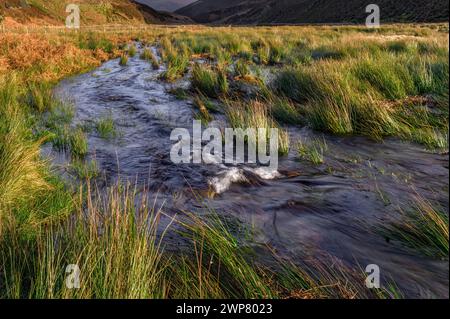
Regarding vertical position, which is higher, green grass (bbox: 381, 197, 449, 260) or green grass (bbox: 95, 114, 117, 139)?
green grass (bbox: 95, 114, 117, 139)

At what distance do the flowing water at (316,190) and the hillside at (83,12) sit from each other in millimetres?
41310

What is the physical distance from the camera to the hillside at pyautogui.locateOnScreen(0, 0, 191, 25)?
4988 centimetres

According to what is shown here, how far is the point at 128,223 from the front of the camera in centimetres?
250

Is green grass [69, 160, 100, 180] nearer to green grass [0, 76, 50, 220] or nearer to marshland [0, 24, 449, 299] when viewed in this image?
marshland [0, 24, 449, 299]

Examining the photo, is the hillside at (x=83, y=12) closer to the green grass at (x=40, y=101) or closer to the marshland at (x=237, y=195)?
the green grass at (x=40, y=101)

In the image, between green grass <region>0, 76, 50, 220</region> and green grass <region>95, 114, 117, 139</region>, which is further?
green grass <region>95, 114, 117, 139</region>

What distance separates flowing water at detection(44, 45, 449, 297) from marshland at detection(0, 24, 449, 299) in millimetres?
17

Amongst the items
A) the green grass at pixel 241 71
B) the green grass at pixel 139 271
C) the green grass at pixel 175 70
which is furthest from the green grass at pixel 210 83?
the green grass at pixel 139 271

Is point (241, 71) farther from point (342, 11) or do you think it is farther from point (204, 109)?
point (342, 11)

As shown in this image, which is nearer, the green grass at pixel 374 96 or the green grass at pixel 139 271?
the green grass at pixel 139 271

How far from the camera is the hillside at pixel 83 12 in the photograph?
Answer: 164 ft

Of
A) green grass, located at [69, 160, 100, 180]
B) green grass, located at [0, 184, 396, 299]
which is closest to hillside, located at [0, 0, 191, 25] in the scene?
green grass, located at [69, 160, 100, 180]

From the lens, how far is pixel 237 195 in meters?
4.09

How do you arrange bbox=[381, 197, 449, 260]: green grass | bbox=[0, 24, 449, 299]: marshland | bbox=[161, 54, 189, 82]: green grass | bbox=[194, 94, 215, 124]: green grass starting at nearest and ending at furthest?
1. bbox=[0, 24, 449, 299]: marshland
2. bbox=[381, 197, 449, 260]: green grass
3. bbox=[194, 94, 215, 124]: green grass
4. bbox=[161, 54, 189, 82]: green grass
